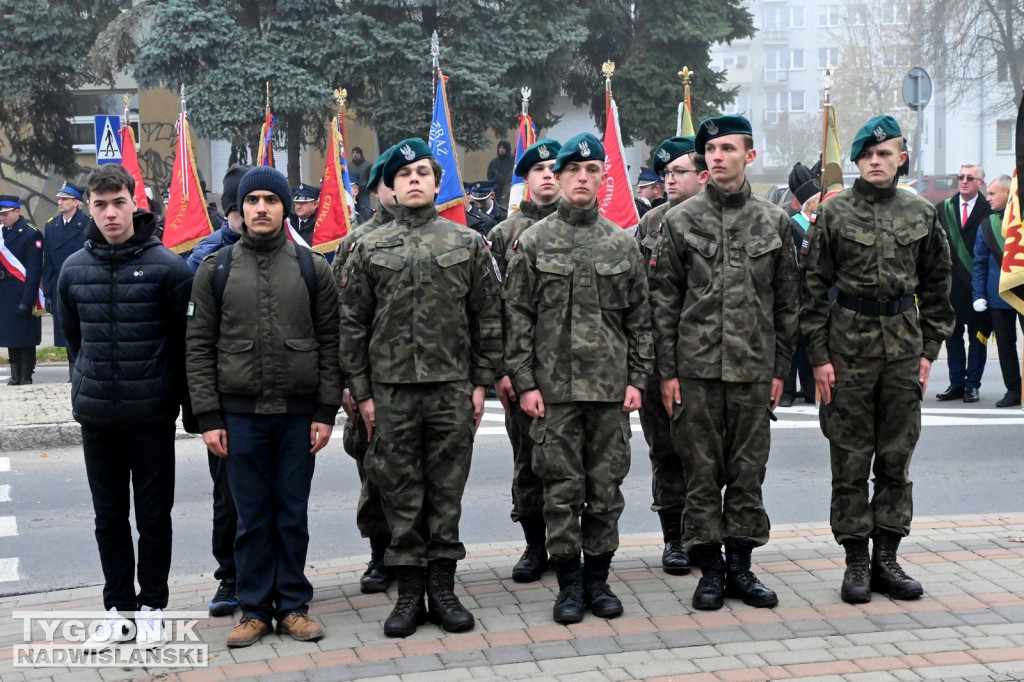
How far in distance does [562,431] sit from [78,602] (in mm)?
2615

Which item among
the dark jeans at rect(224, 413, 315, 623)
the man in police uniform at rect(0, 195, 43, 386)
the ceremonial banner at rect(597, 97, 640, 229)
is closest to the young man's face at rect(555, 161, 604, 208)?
the dark jeans at rect(224, 413, 315, 623)

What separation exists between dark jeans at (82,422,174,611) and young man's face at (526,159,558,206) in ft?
7.74

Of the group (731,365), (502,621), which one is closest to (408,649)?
(502,621)

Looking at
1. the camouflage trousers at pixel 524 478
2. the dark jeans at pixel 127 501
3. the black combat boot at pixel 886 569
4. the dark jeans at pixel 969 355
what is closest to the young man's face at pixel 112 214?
the dark jeans at pixel 127 501

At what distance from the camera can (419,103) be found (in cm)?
2414

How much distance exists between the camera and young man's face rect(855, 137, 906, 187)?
5.86 m

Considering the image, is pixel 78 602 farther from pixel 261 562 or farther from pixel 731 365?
pixel 731 365

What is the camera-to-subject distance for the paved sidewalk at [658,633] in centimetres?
497

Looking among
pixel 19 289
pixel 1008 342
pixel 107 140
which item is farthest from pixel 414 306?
pixel 107 140

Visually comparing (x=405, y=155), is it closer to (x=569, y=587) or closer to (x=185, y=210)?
(x=569, y=587)

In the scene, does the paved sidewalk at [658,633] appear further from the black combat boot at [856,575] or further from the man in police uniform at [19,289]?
the man in police uniform at [19,289]

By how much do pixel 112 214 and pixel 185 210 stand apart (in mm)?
9151

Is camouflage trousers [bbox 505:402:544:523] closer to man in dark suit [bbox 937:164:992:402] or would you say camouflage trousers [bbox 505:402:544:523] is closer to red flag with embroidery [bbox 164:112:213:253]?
man in dark suit [bbox 937:164:992:402]

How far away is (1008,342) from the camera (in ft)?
38.7
